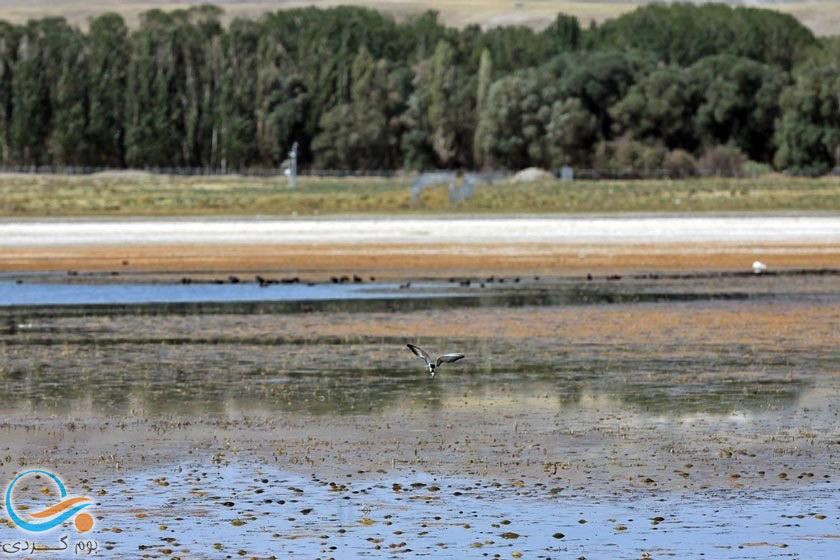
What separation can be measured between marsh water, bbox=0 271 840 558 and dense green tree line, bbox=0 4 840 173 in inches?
3740

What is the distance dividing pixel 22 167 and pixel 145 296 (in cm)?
11960

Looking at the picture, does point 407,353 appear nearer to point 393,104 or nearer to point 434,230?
point 434,230

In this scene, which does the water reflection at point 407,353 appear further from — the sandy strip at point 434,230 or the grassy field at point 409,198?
the grassy field at point 409,198

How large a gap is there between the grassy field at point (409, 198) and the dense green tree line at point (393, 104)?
42.1ft

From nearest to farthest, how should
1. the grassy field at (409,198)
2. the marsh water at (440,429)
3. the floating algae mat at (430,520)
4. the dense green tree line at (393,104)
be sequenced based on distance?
the floating algae mat at (430,520) → the marsh water at (440,429) → the grassy field at (409,198) → the dense green tree line at (393,104)

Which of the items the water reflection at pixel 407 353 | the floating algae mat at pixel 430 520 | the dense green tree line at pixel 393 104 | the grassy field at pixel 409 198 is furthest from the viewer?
the dense green tree line at pixel 393 104

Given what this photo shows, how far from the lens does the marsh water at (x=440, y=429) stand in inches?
529

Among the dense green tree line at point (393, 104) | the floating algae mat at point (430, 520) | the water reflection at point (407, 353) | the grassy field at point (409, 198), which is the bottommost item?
the grassy field at point (409, 198)

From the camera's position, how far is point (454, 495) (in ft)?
48.5

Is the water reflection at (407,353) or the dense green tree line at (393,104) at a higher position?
the dense green tree line at (393,104)

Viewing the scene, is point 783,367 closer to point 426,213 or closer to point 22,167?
point 426,213

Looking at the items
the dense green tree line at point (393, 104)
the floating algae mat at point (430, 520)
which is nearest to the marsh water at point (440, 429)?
the floating algae mat at point (430, 520)

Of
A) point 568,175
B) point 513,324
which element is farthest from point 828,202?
point 513,324

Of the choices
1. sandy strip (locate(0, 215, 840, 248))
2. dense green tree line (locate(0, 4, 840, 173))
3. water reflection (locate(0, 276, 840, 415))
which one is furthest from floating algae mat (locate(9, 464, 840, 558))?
dense green tree line (locate(0, 4, 840, 173))
